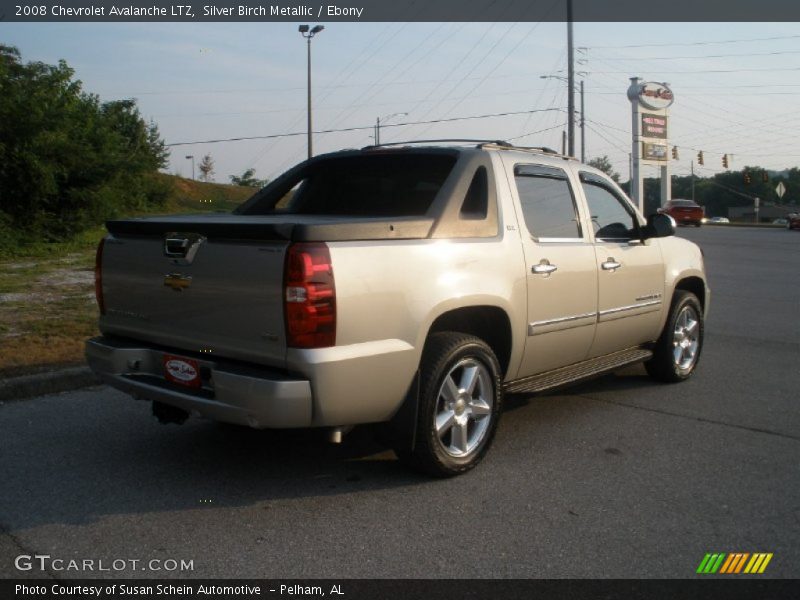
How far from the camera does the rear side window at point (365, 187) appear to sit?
205 inches

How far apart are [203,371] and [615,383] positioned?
3.92m

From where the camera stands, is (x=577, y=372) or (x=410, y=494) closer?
(x=410, y=494)

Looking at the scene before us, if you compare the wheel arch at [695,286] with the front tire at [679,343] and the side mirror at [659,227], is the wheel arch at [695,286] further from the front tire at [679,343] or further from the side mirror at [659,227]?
the side mirror at [659,227]

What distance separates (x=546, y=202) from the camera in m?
5.45

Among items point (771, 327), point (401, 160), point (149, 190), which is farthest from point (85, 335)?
point (149, 190)

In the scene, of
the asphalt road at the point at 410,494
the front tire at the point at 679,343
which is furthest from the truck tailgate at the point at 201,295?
the front tire at the point at 679,343

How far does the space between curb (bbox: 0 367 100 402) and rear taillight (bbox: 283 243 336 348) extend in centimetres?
321

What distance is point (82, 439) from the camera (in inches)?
204

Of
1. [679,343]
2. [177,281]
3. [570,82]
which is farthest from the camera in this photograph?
[570,82]

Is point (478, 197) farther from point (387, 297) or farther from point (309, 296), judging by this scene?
point (309, 296)

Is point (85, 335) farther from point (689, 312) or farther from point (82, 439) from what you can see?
point (689, 312)

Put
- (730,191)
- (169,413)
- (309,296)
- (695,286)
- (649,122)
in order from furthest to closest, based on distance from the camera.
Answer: (730,191)
(649,122)
(695,286)
(169,413)
(309,296)

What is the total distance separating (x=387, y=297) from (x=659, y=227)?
9.81 ft

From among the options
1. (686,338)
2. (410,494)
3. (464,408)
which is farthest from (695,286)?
(410,494)
